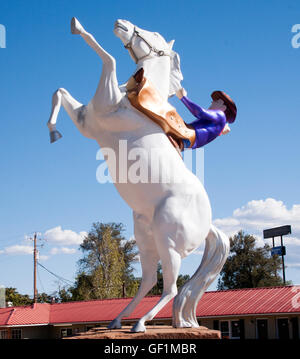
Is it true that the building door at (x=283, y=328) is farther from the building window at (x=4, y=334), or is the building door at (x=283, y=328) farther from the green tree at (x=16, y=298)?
the green tree at (x=16, y=298)

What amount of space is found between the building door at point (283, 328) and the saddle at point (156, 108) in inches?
463

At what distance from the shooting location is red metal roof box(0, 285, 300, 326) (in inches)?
637

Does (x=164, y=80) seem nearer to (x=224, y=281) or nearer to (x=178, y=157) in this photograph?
(x=178, y=157)

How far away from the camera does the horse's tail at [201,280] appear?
6066 millimetres

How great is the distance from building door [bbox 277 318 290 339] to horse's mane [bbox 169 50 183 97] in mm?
11731

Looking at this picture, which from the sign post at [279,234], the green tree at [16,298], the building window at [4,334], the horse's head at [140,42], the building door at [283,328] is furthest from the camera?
the green tree at [16,298]

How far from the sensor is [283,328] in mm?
16672

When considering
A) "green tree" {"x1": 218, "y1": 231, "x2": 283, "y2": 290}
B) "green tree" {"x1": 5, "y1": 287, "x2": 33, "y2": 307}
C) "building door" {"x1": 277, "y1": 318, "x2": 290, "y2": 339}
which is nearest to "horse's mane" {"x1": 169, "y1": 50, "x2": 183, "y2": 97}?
"building door" {"x1": 277, "y1": 318, "x2": 290, "y2": 339}

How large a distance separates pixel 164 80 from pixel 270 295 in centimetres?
1178

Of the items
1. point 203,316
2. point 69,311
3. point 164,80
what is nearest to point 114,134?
point 164,80

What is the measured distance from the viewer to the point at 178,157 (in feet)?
20.6

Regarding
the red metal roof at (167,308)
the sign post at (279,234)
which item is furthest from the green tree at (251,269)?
the red metal roof at (167,308)

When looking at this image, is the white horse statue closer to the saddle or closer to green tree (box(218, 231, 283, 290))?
the saddle
